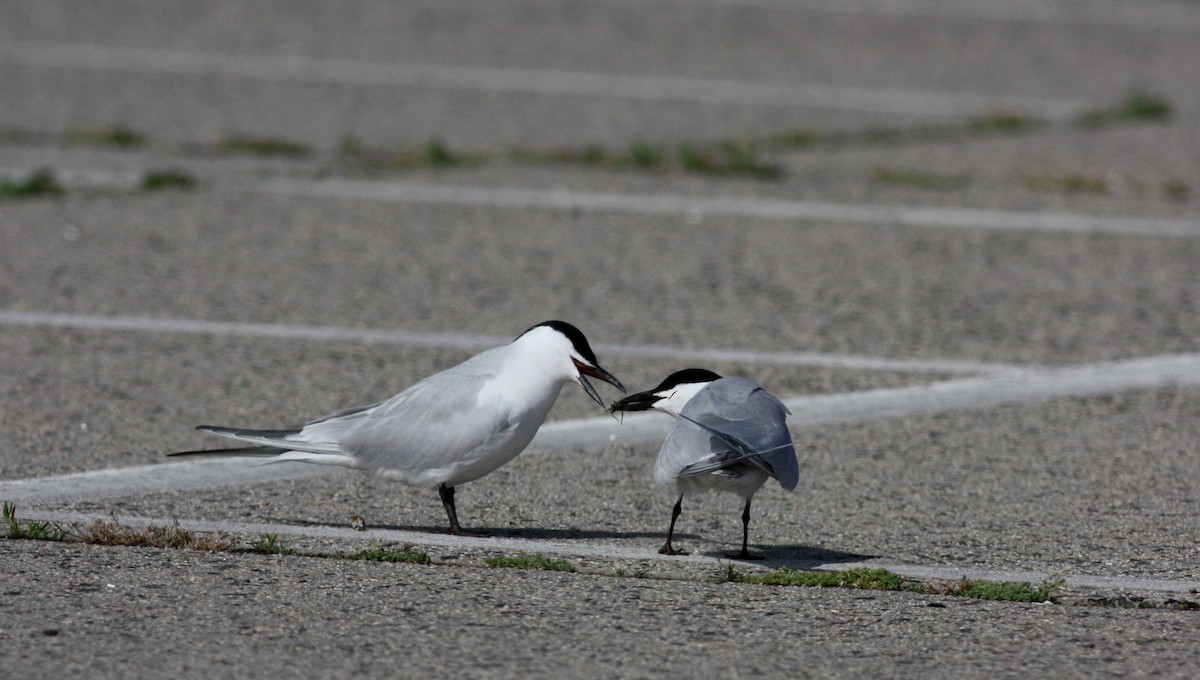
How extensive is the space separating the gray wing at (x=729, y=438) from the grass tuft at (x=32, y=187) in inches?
211

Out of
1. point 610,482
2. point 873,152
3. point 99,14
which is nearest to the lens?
point 610,482

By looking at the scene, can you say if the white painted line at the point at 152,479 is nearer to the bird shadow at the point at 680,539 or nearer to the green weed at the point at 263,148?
the bird shadow at the point at 680,539

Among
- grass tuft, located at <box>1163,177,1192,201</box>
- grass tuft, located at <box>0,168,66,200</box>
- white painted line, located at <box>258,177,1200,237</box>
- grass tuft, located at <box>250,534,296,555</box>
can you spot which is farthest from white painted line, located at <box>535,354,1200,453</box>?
grass tuft, located at <box>0,168,66,200</box>

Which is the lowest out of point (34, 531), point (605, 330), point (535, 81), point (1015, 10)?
point (34, 531)

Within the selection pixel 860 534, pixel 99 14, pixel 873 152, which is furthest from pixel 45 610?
pixel 99 14

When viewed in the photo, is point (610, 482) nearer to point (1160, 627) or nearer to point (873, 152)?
point (1160, 627)

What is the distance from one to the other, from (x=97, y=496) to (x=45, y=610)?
943mm

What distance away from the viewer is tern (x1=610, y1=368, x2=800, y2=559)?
4062 mm

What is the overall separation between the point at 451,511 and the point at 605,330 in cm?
236

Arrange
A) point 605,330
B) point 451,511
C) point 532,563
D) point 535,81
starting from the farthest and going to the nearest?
point 535,81 → point 605,330 → point 451,511 → point 532,563

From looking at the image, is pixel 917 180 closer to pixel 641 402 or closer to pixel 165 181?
pixel 165 181

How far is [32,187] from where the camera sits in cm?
847

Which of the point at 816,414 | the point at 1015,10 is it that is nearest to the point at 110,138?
the point at 816,414

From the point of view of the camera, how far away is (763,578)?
13.6ft
